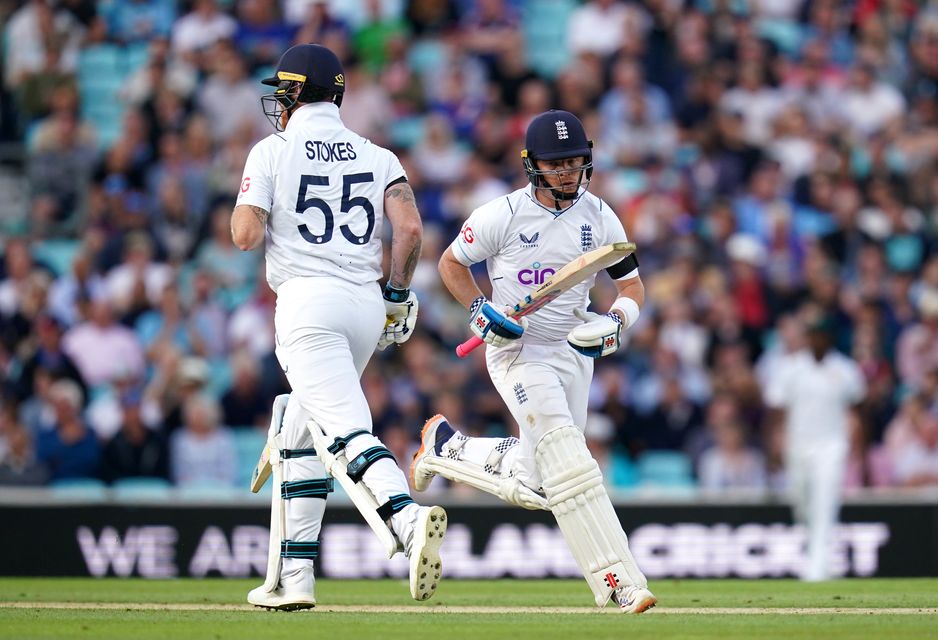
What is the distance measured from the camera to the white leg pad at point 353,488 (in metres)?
6.70

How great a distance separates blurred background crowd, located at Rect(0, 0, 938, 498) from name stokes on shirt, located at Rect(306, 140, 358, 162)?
18.4ft

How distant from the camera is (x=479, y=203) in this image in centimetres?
1446

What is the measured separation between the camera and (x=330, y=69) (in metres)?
7.35

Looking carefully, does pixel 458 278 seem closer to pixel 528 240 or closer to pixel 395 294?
pixel 528 240

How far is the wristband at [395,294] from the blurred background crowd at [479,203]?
5.26 metres

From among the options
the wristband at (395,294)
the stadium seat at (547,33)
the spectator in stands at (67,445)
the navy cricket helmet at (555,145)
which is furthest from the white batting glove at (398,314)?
the stadium seat at (547,33)

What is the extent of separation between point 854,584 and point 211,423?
508cm

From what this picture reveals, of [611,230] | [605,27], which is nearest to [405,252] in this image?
[611,230]

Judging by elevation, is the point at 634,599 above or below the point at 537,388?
below

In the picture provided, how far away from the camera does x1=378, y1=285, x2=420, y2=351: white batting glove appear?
7457 millimetres

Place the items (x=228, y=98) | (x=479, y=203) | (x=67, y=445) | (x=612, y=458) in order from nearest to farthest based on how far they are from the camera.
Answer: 1. (x=67, y=445)
2. (x=612, y=458)
3. (x=479, y=203)
4. (x=228, y=98)

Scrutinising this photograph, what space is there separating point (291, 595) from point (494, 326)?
1496mm

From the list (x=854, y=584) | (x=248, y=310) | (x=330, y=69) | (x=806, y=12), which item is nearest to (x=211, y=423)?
(x=248, y=310)

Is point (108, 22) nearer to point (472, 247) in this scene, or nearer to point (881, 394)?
point (881, 394)
